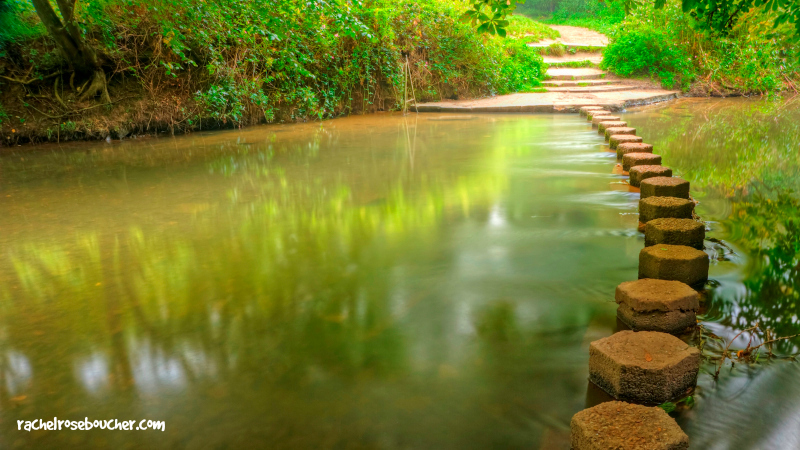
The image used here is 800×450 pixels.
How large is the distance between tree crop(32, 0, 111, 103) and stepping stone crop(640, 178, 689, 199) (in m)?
8.60

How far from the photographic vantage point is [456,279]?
291 cm

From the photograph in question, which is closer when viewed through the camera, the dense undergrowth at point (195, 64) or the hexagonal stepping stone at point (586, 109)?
the dense undergrowth at point (195, 64)

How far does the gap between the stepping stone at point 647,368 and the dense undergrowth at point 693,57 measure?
12.2 m

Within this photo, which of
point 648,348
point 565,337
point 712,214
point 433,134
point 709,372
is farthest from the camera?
point 433,134

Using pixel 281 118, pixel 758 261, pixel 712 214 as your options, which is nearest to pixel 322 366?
pixel 758 261

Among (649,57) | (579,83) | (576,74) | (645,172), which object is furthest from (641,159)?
(649,57)

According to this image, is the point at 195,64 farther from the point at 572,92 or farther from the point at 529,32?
the point at 529,32

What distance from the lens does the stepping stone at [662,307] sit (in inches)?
84.4

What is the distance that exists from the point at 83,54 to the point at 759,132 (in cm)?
1095

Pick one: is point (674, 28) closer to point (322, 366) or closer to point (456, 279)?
point (456, 279)

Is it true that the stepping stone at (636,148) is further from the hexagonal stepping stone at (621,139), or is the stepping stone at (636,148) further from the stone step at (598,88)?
the stone step at (598,88)

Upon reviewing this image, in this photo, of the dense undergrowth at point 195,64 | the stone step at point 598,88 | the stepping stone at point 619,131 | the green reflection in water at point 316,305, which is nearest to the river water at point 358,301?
the green reflection in water at point 316,305

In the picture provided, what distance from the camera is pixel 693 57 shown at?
571 inches

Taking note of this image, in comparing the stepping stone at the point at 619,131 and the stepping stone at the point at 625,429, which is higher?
the stepping stone at the point at 619,131
